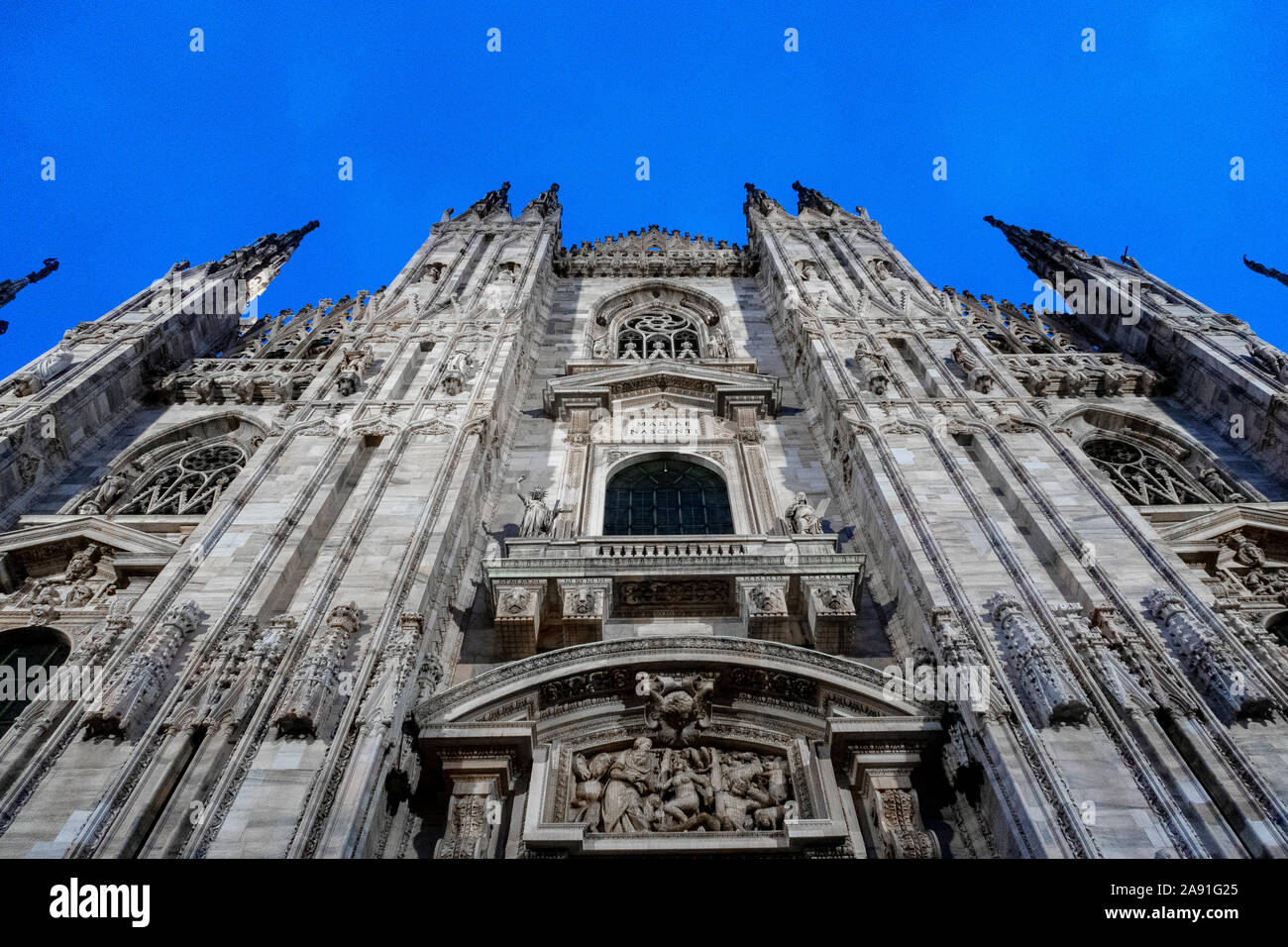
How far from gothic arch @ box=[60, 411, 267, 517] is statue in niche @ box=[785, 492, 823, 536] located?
1045 centimetres

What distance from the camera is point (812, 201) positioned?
1222 inches

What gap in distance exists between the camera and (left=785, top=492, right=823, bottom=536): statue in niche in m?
13.9

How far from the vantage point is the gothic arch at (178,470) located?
15.6 m

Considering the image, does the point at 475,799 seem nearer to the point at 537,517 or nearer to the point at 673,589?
the point at 673,589

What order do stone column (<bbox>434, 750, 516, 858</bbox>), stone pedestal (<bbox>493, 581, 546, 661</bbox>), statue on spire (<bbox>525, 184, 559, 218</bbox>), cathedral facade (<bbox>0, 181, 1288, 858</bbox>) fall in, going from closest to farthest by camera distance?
cathedral facade (<bbox>0, 181, 1288, 858</bbox>) < stone column (<bbox>434, 750, 516, 858</bbox>) < stone pedestal (<bbox>493, 581, 546, 661</bbox>) < statue on spire (<bbox>525, 184, 559, 218</bbox>)

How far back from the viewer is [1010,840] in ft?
27.3

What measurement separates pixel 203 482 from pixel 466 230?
1421 centimetres

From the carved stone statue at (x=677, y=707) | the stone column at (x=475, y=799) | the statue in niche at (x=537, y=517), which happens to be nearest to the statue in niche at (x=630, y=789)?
the carved stone statue at (x=677, y=707)

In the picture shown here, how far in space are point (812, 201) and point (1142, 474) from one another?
695 inches

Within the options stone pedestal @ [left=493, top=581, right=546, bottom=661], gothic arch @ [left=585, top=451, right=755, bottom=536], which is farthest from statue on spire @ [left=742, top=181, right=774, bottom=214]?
stone pedestal @ [left=493, top=581, right=546, bottom=661]

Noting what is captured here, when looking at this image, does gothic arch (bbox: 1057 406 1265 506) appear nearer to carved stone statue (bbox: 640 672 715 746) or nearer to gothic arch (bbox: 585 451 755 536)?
gothic arch (bbox: 585 451 755 536)
